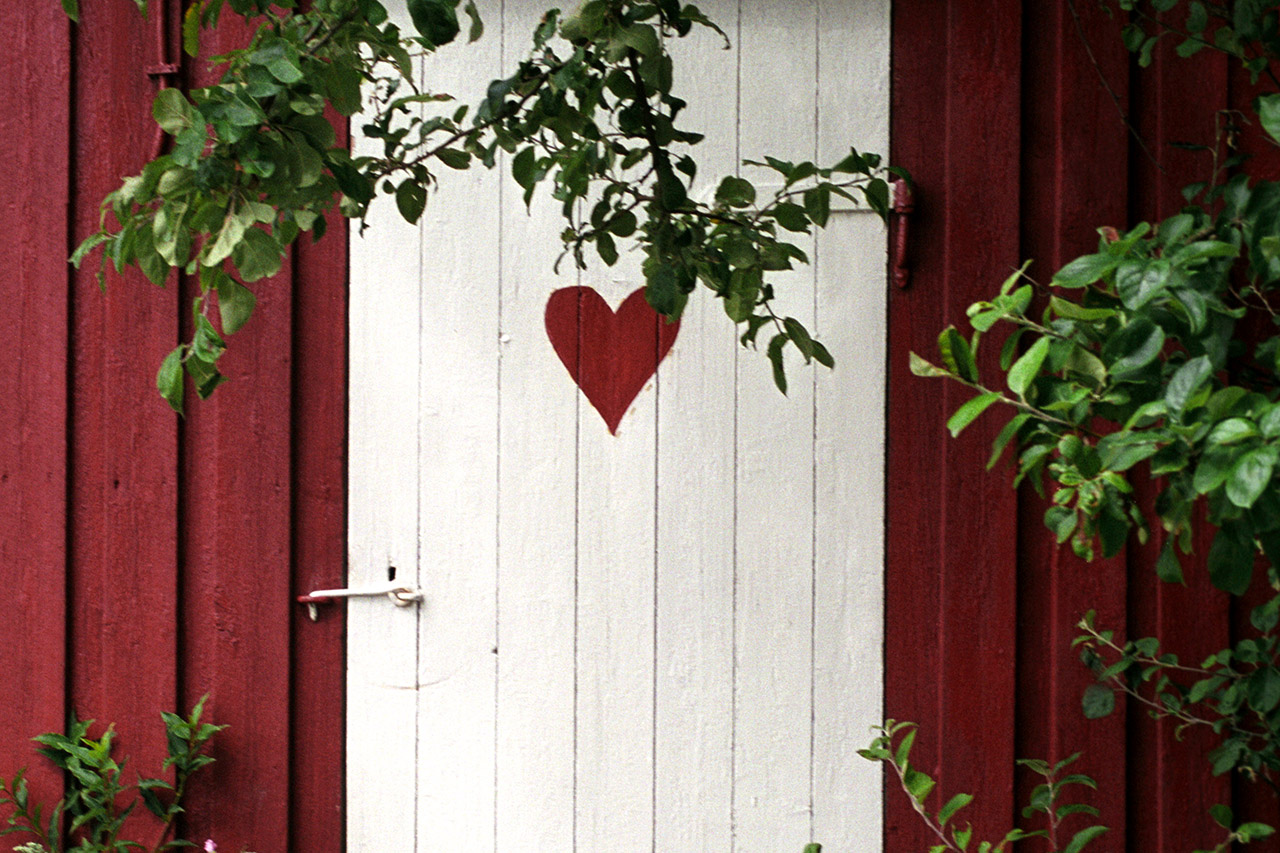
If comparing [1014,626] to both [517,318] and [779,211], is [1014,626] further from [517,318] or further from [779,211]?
[517,318]

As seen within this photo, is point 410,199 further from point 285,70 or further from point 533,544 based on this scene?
point 533,544

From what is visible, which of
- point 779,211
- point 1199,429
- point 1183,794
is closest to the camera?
point 1199,429

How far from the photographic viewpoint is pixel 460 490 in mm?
2371

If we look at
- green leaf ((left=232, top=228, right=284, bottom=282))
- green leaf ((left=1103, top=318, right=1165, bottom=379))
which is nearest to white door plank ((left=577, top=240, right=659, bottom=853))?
green leaf ((left=232, top=228, right=284, bottom=282))

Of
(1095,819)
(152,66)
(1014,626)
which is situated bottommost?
(1095,819)

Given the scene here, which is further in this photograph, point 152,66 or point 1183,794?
point 152,66

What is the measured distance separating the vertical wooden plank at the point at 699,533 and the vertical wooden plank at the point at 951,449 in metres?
0.34

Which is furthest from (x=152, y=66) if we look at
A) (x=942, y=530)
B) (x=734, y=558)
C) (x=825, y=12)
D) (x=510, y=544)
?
(x=942, y=530)

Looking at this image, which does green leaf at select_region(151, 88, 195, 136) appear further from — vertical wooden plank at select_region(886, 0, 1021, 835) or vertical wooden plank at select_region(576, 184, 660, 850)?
vertical wooden plank at select_region(886, 0, 1021, 835)

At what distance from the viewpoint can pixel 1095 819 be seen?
2.17 m

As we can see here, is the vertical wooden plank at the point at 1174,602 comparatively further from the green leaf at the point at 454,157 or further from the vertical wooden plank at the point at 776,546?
the green leaf at the point at 454,157

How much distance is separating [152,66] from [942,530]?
6.56 ft

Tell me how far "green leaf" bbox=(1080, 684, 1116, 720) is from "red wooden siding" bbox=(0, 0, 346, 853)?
5.08 ft

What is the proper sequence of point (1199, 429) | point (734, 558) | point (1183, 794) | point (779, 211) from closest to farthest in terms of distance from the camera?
point (1199, 429) < point (779, 211) < point (1183, 794) < point (734, 558)
